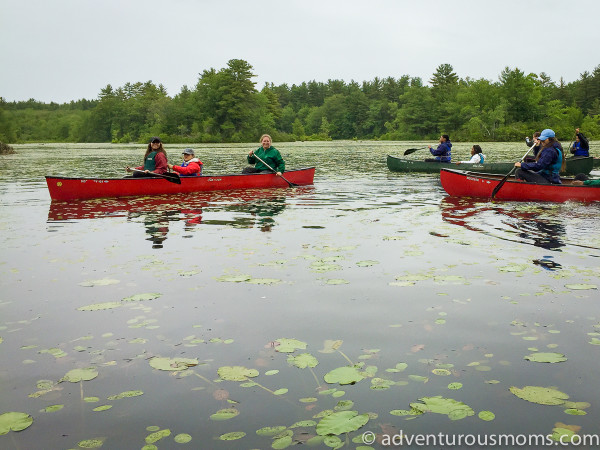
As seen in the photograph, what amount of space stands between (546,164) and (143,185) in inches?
358

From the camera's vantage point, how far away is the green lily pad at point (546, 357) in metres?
3.53

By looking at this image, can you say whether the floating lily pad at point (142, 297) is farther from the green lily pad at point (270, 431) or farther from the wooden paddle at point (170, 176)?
the wooden paddle at point (170, 176)

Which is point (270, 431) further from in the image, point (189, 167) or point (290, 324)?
point (189, 167)

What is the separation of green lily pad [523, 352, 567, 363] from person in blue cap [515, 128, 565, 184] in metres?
8.48

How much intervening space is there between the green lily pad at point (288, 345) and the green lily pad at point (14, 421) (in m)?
1.58

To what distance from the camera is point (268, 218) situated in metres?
10.2

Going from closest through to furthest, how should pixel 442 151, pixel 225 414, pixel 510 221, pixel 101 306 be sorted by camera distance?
Result: pixel 225 414, pixel 101 306, pixel 510 221, pixel 442 151

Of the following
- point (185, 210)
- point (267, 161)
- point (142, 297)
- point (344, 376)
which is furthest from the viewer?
point (267, 161)

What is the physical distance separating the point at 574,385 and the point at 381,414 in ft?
3.92

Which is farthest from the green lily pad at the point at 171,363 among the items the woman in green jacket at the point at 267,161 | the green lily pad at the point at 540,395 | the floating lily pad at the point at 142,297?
the woman in green jacket at the point at 267,161

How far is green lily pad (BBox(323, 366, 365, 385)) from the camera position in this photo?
3260mm

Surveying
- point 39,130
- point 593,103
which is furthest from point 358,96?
point 39,130

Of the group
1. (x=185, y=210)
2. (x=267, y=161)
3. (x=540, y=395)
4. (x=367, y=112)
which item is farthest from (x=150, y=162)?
(x=367, y=112)

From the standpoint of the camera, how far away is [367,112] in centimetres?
12100
